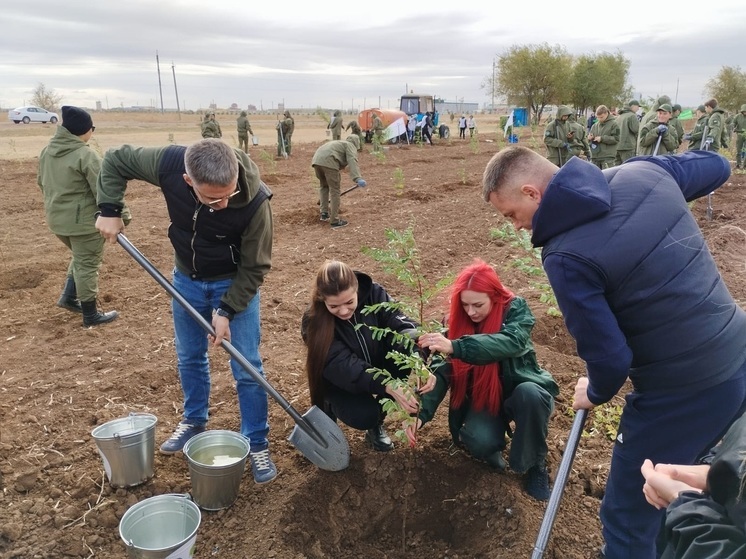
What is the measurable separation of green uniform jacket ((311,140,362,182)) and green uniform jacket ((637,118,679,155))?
594cm

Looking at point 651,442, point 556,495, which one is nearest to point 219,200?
point 556,495

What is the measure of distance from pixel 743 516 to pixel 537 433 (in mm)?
1622

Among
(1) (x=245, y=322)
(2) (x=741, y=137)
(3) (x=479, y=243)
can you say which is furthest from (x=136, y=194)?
(2) (x=741, y=137)

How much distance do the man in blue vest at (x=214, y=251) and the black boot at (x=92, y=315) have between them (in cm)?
243

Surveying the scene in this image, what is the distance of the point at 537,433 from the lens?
2811 millimetres

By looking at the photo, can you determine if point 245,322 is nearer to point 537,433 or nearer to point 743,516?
point 537,433

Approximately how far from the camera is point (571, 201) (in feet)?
6.07

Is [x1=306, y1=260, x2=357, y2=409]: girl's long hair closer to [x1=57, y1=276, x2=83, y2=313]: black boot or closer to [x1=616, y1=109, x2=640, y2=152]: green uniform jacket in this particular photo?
[x1=57, y1=276, x2=83, y2=313]: black boot

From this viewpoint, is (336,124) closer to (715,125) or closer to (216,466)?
(715,125)

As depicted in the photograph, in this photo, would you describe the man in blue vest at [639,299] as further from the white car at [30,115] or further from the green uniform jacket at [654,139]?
the white car at [30,115]

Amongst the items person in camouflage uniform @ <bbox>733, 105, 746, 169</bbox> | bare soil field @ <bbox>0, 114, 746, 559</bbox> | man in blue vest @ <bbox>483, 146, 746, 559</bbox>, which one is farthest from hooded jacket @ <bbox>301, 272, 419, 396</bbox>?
person in camouflage uniform @ <bbox>733, 105, 746, 169</bbox>

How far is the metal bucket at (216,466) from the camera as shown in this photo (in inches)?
108

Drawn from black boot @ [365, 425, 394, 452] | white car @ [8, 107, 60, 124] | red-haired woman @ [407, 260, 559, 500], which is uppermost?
white car @ [8, 107, 60, 124]

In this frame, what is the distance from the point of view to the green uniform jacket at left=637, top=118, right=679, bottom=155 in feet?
34.8
